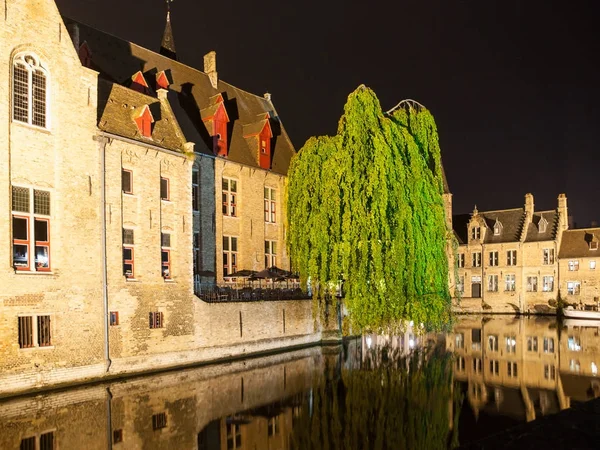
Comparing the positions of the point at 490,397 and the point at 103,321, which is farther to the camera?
the point at 103,321

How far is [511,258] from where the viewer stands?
47.0m

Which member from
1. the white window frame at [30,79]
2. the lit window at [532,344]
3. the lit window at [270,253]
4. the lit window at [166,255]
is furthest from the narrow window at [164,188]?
the lit window at [532,344]

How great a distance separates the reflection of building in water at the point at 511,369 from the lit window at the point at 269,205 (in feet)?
35.3

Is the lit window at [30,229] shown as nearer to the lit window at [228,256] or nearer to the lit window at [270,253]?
the lit window at [228,256]

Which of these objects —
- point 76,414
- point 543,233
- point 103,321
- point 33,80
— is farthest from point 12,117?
point 543,233

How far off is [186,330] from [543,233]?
36.7 m

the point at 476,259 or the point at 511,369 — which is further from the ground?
the point at 476,259

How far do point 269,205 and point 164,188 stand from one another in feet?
30.2

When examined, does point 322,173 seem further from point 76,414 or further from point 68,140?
point 76,414

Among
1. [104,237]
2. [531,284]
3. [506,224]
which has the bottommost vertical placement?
[531,284]

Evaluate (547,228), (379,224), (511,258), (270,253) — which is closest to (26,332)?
(379,224)

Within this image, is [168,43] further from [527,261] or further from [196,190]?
[527,261]

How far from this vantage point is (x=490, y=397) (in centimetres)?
1477

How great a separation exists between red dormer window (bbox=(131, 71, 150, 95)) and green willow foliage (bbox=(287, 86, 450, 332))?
29.9 ft
